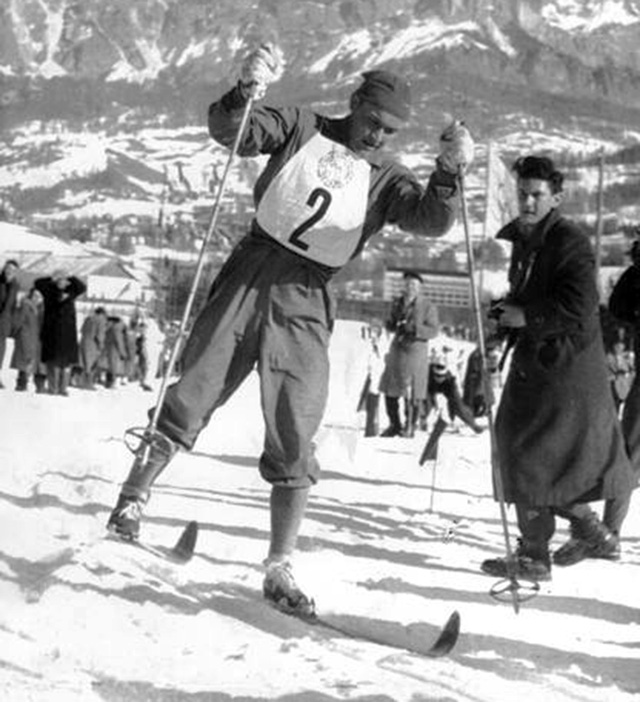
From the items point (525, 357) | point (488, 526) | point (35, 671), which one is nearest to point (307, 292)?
point (525, 357)

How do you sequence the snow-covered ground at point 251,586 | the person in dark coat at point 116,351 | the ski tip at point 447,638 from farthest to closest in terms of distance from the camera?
the person in dark coat at point 116,351, the ski tip at point 447,638, the snow-covered ground at point 251,586

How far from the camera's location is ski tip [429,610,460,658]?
1.83 m

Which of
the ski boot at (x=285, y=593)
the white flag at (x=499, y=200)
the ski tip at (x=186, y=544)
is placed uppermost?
the white flag at (x=499, y=200)

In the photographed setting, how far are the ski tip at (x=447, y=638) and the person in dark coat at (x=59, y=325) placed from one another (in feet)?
2.63

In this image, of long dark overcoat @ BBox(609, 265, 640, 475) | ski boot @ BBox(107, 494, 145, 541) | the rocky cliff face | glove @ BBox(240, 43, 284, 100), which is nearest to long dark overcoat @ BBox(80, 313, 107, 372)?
the rocky cliff face

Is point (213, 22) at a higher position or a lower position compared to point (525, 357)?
higher

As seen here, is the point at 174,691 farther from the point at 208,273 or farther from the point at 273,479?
the point at 208,273

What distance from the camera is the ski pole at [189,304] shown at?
2.04m

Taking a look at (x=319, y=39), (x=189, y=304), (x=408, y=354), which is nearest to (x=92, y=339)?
(x=319, y=39)

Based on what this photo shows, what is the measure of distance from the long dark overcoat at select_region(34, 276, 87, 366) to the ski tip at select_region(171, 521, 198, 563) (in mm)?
572

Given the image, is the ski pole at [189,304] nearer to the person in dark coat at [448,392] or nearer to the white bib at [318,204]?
the white bib at [318,204]

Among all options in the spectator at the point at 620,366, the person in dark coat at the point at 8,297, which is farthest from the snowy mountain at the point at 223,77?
the spectator at the point at 620,366

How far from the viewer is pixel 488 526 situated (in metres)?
2.43

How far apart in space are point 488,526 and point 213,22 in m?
1.09
